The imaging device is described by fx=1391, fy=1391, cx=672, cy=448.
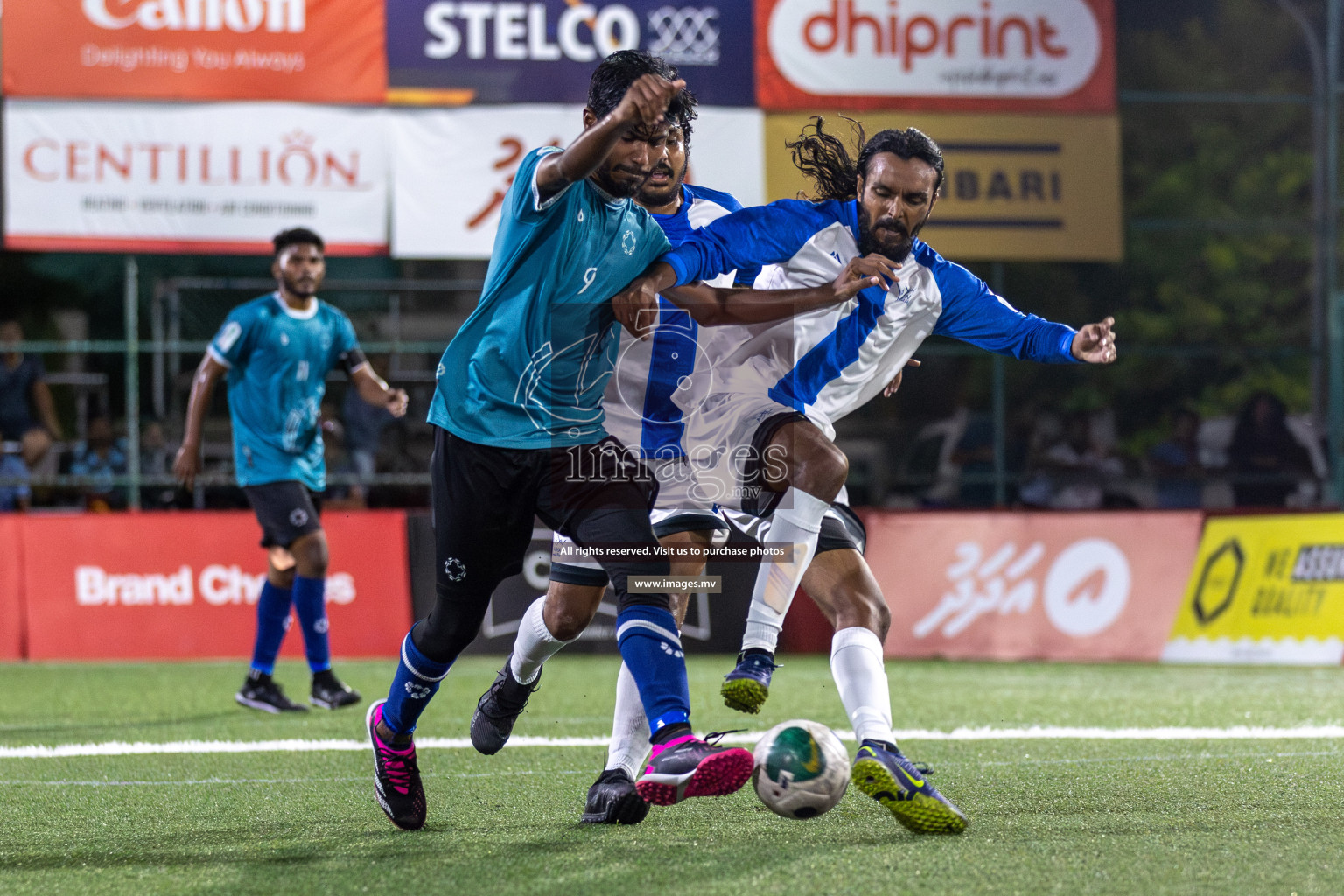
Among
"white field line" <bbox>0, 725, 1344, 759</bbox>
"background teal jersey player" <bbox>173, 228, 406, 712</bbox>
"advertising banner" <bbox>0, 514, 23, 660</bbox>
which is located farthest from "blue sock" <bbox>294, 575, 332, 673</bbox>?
"advertising banner" <bbox>0, 514, 23, 660</bbox>

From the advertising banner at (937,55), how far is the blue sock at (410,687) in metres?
8.90

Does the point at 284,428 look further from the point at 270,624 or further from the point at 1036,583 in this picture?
the point at 1036,583

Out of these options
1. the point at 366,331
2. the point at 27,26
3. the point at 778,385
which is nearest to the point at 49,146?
the point at 27,26

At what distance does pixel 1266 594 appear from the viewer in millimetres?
9281

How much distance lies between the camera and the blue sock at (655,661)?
3.51 m

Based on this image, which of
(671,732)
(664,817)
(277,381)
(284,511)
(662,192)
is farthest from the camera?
(277,381)

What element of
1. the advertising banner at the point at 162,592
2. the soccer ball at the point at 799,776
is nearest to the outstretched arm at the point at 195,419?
the advertising banner at the point at 162,592

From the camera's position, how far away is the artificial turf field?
310 cm

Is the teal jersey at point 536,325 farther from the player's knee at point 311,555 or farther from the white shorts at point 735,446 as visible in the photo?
the player's knee at point 311,555

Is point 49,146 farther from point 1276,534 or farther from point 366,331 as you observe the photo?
point 1276,534

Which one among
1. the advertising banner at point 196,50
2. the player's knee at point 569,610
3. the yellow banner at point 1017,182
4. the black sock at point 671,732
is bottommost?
the black sock at point 671,732

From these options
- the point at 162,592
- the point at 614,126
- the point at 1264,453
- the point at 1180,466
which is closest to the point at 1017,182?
the point at 1180,466

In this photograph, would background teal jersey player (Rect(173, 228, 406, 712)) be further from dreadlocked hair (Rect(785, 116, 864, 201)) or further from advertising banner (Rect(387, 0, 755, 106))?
advertising banner (Rect(387, 0, 755, 106))

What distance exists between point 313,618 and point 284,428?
3.24 feet
